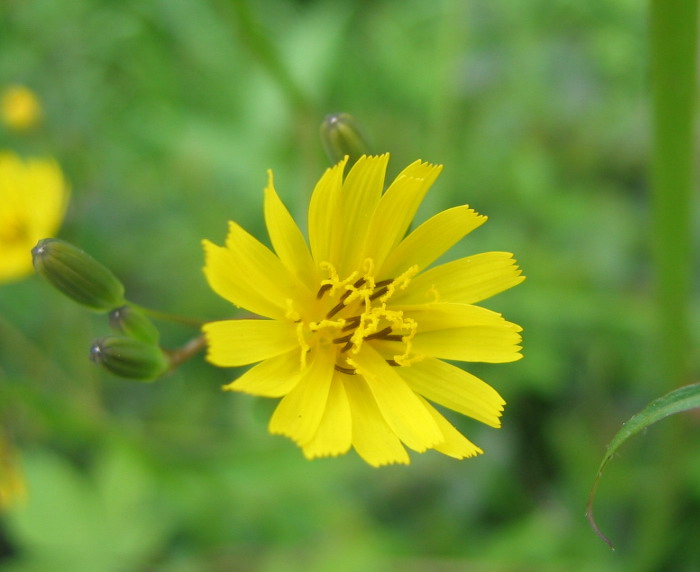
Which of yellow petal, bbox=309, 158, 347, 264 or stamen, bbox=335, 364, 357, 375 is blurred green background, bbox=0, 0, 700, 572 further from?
yellow petal, bbox=309, 158, 347, 264

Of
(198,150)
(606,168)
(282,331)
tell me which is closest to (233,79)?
(198,150)

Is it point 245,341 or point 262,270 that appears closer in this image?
point 245,341

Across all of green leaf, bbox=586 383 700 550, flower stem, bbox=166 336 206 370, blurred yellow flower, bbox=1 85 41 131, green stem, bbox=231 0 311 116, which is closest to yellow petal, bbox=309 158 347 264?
flower stem, bbox=166 336 206 370

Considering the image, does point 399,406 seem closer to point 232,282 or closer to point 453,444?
point 453,444

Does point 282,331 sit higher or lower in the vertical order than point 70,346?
lower

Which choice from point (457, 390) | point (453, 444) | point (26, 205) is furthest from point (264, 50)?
point (453, 444)

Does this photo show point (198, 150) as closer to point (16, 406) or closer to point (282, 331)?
point (16, 406)
